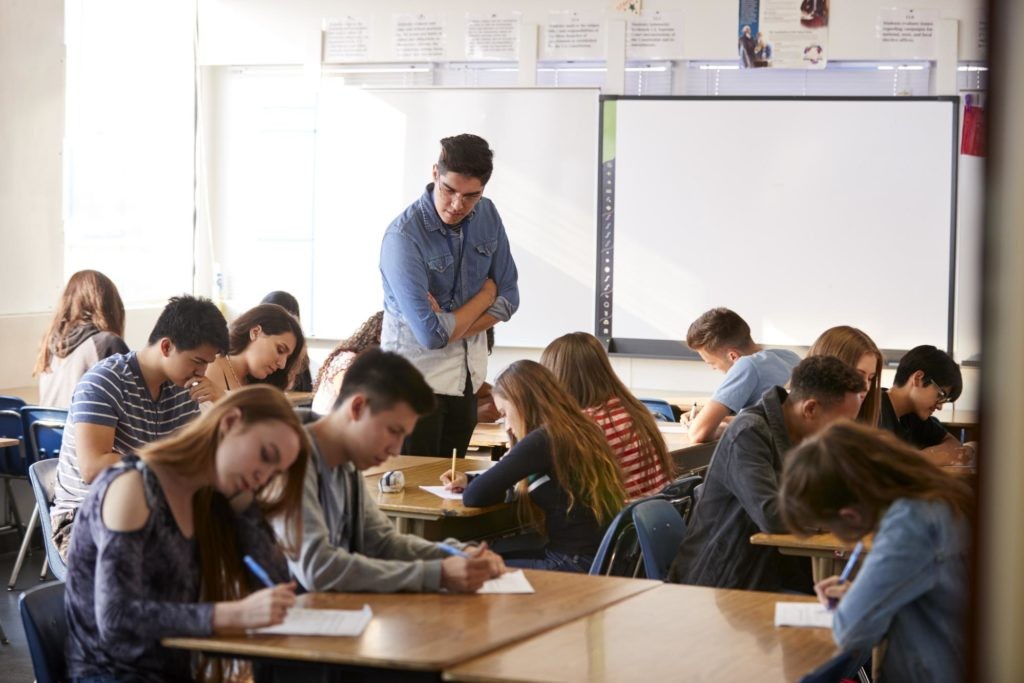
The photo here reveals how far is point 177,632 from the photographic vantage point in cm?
206

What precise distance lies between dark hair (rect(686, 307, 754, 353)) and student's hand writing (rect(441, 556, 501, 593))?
2.87m

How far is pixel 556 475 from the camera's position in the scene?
353cm

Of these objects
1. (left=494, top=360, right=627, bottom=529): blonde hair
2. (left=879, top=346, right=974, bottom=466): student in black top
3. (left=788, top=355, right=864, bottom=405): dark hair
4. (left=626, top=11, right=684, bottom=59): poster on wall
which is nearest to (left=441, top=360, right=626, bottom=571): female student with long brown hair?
(left=494, top=360, right=627, bottom=529): blonde hair

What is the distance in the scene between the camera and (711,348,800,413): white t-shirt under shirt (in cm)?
471

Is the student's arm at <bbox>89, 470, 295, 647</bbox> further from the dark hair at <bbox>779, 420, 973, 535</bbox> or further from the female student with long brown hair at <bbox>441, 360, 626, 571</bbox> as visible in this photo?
the female student with long brown hair at <bbox>441, 360, 626, 571</bbox>

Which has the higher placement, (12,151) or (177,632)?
(12,151)

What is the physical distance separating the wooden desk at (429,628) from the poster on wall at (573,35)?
508 centimetres

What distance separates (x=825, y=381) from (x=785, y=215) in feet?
13.4

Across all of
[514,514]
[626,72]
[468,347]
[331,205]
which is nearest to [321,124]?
[331,205]

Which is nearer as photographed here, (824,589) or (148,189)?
(824,589)

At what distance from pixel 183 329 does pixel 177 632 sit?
1.40 meters

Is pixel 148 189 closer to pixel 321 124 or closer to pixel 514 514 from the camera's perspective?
pixel 321 124

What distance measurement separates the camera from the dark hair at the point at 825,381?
3135 mm

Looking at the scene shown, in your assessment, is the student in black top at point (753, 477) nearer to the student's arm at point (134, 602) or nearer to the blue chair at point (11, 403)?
the student's arm at point (134, 602)
